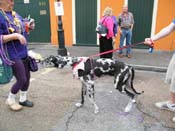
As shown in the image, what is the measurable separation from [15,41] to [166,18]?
6.83 meters

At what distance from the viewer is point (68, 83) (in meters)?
5.71

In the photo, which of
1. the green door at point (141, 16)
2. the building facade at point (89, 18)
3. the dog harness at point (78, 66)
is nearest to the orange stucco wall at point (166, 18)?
the building facade at point (89, 18)

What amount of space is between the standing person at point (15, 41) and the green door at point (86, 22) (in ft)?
19.9

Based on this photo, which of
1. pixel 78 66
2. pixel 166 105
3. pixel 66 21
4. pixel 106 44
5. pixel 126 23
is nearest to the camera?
pixel 78 66

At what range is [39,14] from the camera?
10.5 meters

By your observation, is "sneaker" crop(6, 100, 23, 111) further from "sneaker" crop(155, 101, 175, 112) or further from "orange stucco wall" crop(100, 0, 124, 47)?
"orange stucco wall" crop(100, 0, 124, 47)

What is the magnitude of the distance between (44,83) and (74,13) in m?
5.01

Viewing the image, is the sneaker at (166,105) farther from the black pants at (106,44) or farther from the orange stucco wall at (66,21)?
the orange stucco wall at (66,21)

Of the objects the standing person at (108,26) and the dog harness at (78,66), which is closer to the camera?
A: the dog harness at (78,66)

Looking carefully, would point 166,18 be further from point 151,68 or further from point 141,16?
point 151,68

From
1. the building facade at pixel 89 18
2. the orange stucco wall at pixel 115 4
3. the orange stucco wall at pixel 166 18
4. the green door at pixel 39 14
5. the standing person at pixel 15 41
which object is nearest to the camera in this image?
the standing person at pixel 15 41

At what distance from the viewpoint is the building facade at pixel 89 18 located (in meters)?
8.88

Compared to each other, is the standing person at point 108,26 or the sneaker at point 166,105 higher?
the standing person at point 108,26

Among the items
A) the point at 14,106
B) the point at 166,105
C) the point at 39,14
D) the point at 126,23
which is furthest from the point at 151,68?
the point at 39,14
